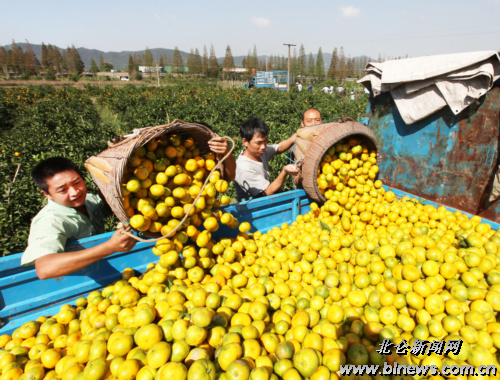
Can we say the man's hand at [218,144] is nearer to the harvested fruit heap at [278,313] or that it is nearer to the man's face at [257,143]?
the harvested fruit heap at [278,313]

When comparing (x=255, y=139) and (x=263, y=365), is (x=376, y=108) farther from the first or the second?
(x=263, y=365)

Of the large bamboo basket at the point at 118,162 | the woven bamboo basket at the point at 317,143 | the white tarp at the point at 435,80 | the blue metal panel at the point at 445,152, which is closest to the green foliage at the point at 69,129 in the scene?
the large bamboo basket at the point at 118,162

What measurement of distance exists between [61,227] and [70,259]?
57 cm

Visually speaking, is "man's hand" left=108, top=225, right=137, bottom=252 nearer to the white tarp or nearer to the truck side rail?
the truck side rail

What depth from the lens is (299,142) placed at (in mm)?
4500

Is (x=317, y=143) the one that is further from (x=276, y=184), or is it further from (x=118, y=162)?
(x=118, y=162)

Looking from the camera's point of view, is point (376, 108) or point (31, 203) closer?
point (31, 203)

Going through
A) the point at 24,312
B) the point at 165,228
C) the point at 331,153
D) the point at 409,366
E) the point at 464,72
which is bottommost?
the point at 24,312

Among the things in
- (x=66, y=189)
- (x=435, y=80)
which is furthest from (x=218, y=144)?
(x=435, y=80)

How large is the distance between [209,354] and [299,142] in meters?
3.38

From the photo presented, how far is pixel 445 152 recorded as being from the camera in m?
4.84

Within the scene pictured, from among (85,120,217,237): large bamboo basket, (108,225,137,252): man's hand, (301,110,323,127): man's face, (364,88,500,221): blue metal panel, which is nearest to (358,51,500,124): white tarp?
(364,88,500,221): blue metal panel

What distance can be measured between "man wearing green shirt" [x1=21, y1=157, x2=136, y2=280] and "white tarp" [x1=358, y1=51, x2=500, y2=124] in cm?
527

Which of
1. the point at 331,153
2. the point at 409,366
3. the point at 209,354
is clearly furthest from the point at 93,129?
the point at 409,366
